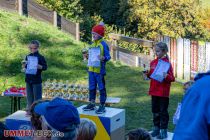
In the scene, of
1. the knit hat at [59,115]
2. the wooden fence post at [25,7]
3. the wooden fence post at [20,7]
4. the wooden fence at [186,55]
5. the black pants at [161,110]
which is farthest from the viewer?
the wooden fence post at [25,7]

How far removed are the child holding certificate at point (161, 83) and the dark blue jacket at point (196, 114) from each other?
16.3 feet

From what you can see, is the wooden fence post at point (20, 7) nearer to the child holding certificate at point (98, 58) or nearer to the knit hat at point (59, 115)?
the child holding certificate at point (98, 58)

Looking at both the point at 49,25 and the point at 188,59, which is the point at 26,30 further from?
the point at 188,59

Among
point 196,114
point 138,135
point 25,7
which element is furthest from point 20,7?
point 196,114

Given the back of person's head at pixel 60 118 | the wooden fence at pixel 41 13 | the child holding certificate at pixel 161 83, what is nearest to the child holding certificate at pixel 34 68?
the child holding certificate at pixel 161 83

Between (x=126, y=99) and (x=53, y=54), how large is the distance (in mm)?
4598

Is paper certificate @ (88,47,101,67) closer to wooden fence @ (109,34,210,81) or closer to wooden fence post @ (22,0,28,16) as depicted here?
wooden fence @ (109,34,210,81)

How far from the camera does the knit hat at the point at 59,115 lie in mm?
2576

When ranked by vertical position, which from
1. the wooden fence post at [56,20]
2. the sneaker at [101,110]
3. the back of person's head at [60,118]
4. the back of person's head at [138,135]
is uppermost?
the wooden fence post at [56,20]

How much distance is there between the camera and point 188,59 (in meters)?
13.6

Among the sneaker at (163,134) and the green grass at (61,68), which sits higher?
the green grass at (61,68)

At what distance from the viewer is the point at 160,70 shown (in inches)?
264

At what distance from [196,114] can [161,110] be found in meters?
5.30

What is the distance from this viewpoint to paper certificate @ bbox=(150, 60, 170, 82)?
21.9 ft
